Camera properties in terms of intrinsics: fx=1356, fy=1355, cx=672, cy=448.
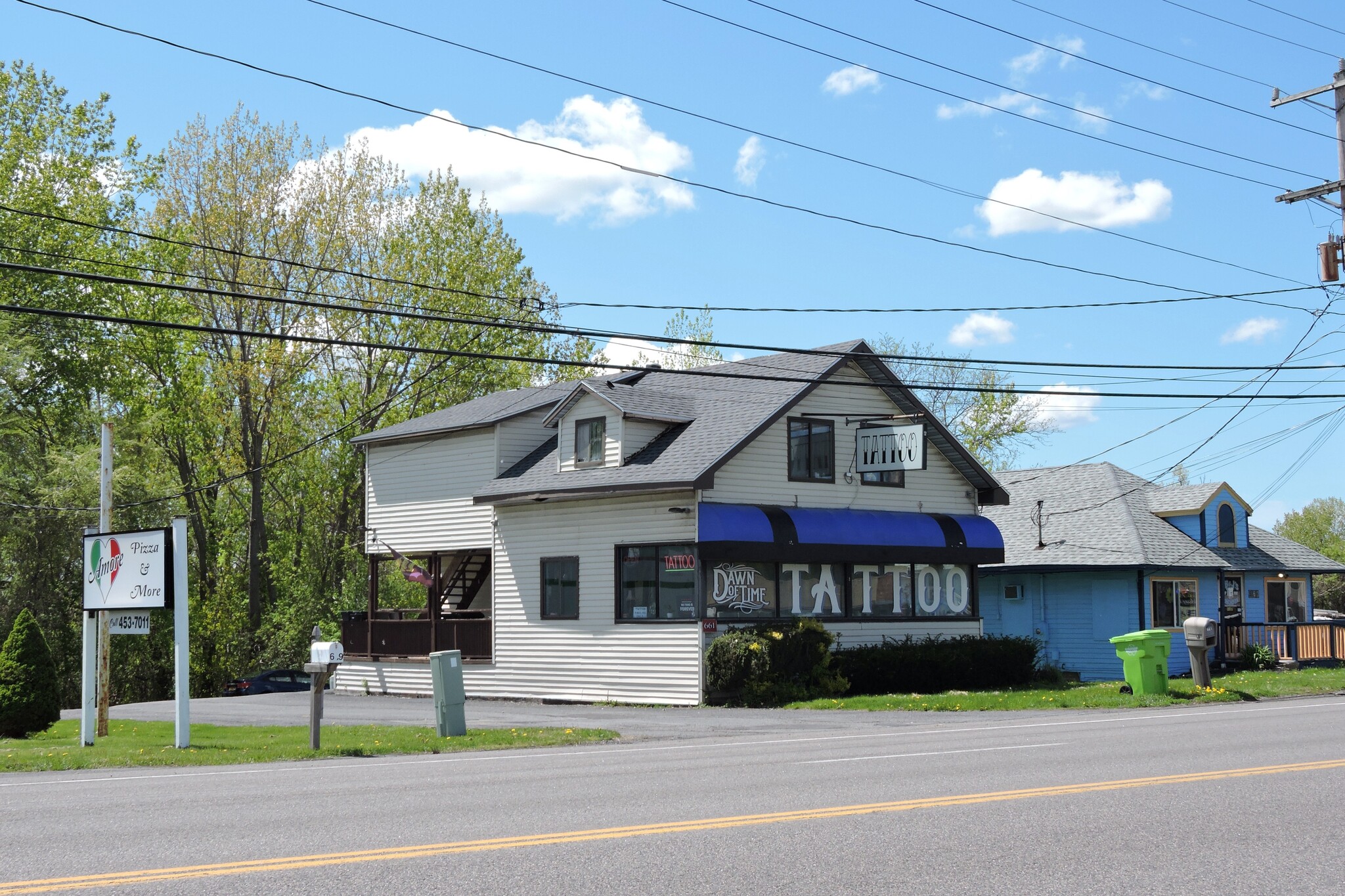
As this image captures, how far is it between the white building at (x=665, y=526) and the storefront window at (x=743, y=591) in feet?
0.16

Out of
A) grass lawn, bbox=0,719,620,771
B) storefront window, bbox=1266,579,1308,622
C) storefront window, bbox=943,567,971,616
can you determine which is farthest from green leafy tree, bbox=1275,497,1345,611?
grass lawn, bbox=0,719,620,771

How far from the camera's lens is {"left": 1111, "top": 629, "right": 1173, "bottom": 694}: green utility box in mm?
25500

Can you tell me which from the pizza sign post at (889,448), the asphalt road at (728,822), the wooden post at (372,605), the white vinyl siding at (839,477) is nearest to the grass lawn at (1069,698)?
the white vinyl siding at (839,477)

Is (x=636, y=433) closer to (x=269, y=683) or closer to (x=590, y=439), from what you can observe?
(x=590, y=439)

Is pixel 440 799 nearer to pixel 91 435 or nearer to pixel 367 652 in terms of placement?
pixel 367 652

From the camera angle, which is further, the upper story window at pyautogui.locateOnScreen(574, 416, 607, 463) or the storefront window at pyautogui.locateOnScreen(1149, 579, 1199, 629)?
the storefront window at pyautogui.locateOnScreen(1149, 579, 1199, 629)

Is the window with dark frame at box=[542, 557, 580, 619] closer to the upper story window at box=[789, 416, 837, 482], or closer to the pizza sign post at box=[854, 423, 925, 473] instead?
the upper story window at box=[789, 416, 837, 482]

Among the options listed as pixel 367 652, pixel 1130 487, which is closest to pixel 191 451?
pixel 367 652

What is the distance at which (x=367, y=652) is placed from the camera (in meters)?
35.7

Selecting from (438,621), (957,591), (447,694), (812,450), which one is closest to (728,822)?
(447,694)

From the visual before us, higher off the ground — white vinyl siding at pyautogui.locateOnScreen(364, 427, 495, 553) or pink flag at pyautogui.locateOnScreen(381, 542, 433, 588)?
white vinyl siding at pyautogui.locateOnScreen(364, 427, 495, 553)

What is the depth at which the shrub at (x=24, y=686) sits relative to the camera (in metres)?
21.8

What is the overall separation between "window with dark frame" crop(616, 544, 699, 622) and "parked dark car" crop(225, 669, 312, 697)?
18.4 m

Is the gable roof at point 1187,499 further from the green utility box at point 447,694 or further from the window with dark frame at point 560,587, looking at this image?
the green utility box at point 447,694
